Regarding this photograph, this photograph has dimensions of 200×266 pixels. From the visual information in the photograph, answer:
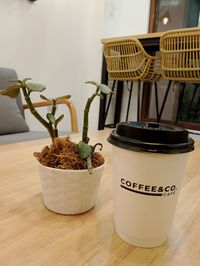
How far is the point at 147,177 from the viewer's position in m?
0.32

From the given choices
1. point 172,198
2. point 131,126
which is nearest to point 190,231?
point 172,198

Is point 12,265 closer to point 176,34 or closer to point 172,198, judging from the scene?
point 172,198

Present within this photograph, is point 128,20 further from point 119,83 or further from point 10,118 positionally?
point 10,118

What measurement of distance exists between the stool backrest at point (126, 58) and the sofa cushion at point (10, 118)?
Result: 41.3 inches

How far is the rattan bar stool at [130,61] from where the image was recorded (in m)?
2.07

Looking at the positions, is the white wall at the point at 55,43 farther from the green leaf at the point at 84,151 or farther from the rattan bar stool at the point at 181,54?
the green leaf at the point at 84,151

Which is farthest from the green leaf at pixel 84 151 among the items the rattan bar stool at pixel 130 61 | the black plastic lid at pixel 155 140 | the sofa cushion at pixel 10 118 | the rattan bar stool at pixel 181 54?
the rattan bar stool at pixel 130 61

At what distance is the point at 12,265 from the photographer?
293 mm

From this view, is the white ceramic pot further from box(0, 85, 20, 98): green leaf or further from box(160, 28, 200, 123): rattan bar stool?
box(160, 28, 200, 123): rattan bar stool

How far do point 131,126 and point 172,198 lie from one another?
0.12 m

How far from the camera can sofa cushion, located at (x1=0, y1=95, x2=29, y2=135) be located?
1.55 meters

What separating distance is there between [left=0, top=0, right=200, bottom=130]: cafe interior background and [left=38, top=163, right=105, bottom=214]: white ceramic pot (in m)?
1.82

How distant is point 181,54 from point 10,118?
4.38ft

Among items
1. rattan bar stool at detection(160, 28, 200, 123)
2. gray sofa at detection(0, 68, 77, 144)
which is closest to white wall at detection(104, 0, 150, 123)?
rattan bar stool at detection(160, 28, 200, 123)
